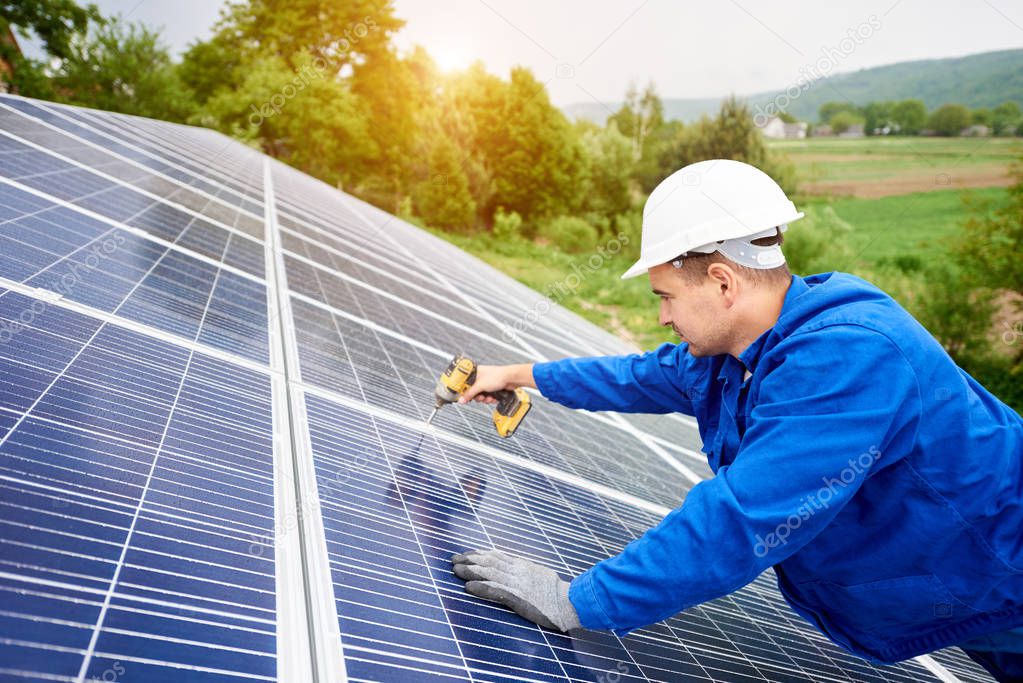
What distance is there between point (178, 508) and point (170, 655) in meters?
0.58

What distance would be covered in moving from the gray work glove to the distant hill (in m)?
43.4

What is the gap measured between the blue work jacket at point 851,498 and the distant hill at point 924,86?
140ft

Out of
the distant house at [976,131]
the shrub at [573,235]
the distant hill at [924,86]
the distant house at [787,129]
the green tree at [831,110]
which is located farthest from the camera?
the green tree at [831,110]

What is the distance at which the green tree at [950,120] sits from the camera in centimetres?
6419

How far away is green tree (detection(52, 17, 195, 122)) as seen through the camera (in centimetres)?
3641

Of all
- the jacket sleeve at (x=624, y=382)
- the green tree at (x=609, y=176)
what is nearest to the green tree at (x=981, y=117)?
the green tree at (x=609, y=176)

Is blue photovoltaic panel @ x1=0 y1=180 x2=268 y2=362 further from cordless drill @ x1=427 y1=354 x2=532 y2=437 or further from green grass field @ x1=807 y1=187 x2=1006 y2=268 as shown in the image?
green grass field @ x1=807 y1=187 x2=1006 y2=268

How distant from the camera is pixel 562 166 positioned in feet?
151

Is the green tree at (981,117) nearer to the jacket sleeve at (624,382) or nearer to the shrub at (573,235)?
the shrub at (573,235)

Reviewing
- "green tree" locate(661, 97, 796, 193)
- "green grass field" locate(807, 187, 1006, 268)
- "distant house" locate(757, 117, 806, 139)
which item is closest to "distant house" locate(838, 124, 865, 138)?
"distant house" locate(757, 117, 806, 139)

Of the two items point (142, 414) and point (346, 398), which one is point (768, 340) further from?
point (142, 414)

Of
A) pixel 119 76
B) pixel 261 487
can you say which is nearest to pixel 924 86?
pixel 119 76

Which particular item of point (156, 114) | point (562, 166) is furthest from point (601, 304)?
point (156, 114)

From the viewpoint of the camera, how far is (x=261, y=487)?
227cm
